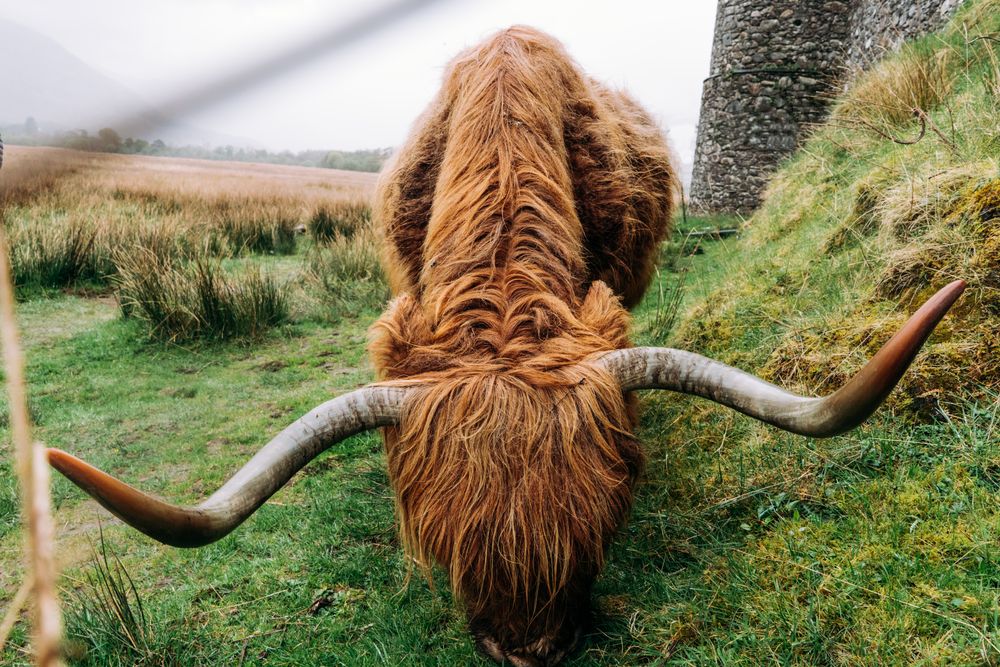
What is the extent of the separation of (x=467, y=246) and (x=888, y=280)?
2164mm

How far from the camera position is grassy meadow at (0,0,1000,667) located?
2.18 metres

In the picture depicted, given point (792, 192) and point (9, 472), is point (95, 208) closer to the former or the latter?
point (9, 472)

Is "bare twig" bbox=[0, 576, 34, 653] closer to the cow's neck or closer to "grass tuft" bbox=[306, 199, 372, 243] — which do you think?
the cow's neck

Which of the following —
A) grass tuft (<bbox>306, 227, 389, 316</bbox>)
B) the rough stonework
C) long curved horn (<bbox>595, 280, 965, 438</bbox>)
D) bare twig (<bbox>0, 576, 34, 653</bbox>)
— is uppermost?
the rough stonework

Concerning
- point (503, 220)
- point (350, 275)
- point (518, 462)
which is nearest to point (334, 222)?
point (350, 275)

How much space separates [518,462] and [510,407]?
19 cm

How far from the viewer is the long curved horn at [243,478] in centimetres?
140

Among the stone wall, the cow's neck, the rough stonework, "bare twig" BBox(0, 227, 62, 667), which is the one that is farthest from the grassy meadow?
the rough stonework

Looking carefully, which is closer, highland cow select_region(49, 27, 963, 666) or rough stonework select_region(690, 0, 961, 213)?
highland cow select_region(49, 27, 963, 666)

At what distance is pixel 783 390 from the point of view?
213cm

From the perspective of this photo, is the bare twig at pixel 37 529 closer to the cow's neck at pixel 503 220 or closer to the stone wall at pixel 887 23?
the cow's neck at pixel 503 220

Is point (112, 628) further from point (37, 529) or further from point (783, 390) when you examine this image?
point (37, 529)

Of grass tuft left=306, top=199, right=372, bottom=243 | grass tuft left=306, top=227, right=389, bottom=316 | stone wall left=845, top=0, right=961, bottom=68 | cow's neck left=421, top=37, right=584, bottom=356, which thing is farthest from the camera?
grass tuft left=306, top=199, right=372, bottom=243

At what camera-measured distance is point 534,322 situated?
8.55 feet
